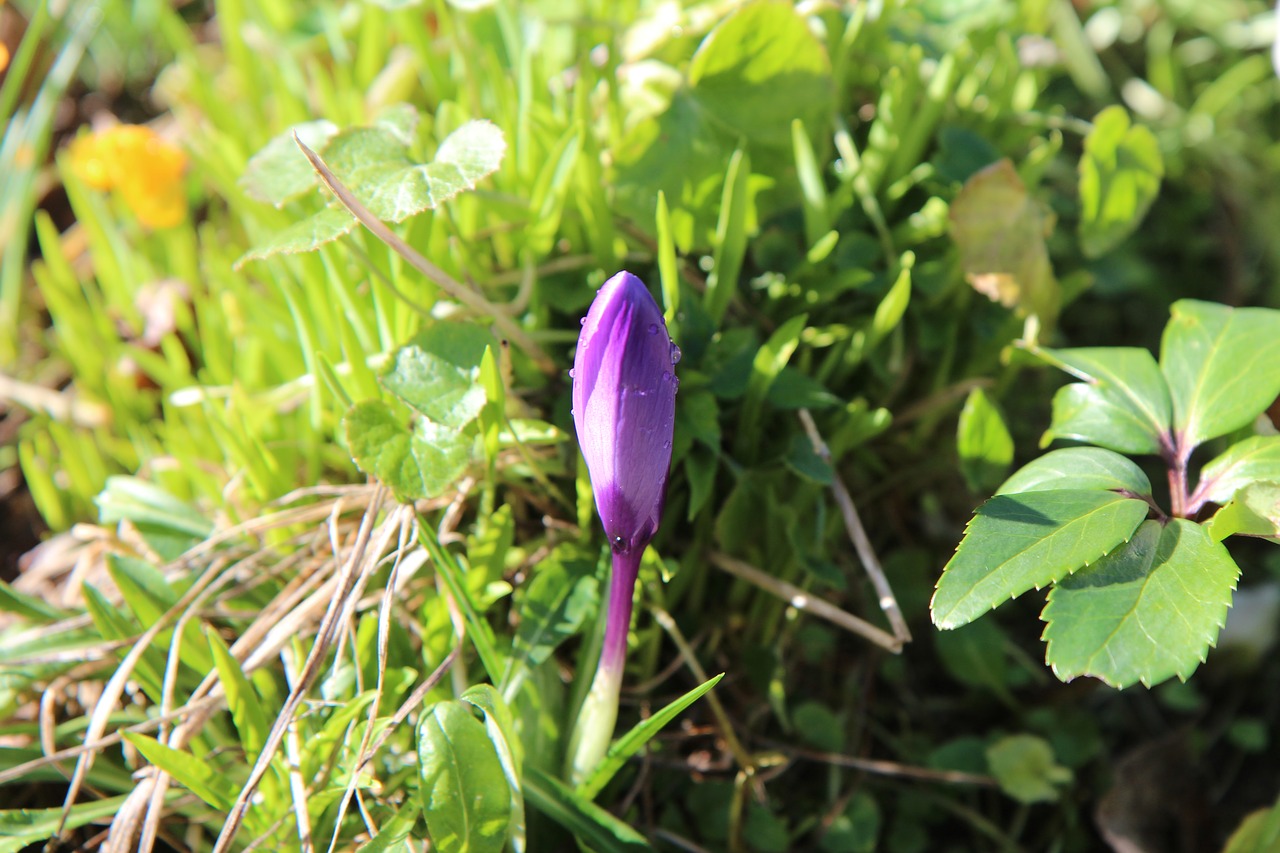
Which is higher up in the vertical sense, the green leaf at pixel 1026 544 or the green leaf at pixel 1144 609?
the green leaf at pixel 1026 544

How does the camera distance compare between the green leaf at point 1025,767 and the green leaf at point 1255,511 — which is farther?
the green leaf at point 1025,767

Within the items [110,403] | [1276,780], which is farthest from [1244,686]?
[110,403]

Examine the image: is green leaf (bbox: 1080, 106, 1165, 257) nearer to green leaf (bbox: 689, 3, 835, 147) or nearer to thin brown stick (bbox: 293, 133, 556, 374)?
green leaf (bbox: 689, 3, 835, 147)

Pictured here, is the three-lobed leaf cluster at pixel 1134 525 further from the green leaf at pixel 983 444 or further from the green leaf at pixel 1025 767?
the green leaf at pixel 1025 767

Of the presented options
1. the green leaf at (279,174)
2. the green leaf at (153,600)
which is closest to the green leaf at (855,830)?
the green leaf at (153,600)

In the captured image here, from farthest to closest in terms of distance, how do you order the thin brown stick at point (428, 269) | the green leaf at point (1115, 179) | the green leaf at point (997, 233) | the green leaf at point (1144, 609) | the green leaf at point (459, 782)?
the green leaf at point (1115, 179) → the green leaf at point (997, 233) → the thin brown stick at point (428, 269) → the green leaf at point (459, 782) → the green leaf at point (1144, 609)

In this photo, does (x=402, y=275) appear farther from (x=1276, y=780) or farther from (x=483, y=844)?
(x=1276, y=780)
